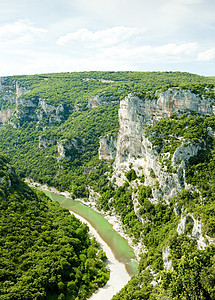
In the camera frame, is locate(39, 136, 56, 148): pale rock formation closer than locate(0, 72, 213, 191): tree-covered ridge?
No

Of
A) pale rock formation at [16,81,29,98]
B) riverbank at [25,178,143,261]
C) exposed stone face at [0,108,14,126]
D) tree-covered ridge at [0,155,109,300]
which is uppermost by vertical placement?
pale rock formation at [16,81,29,98]

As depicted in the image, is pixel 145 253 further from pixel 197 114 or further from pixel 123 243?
pixel 197 114

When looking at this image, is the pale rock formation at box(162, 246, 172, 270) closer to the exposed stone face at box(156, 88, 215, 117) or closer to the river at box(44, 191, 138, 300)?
the river at box(44, 191, 138, 300)

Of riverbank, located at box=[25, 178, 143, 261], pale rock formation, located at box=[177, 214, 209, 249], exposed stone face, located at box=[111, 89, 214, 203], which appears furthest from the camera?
riverbank, located at box=[25, 178, 143, 261]

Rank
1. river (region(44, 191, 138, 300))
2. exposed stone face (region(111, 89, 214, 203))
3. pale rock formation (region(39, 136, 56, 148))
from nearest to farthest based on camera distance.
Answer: river (region(44, 191, 138, 300)) → exposed stone face (region(111, 89, 214, 203)) → pale rock formation (region(39, 136, 56, 148))

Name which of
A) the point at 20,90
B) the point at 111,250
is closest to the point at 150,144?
the point at 111,250

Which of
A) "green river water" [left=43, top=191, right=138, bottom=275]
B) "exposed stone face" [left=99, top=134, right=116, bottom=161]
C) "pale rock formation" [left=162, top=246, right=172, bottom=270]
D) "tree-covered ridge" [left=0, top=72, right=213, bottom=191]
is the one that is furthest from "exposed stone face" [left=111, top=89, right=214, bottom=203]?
"tree-covered ridge" [left=0, top=72, right=213, bottom=191]

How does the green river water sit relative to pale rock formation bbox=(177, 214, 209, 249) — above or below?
below

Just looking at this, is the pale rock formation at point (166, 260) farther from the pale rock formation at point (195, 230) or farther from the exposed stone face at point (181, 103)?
the exposed stone face at point (181, 103)
